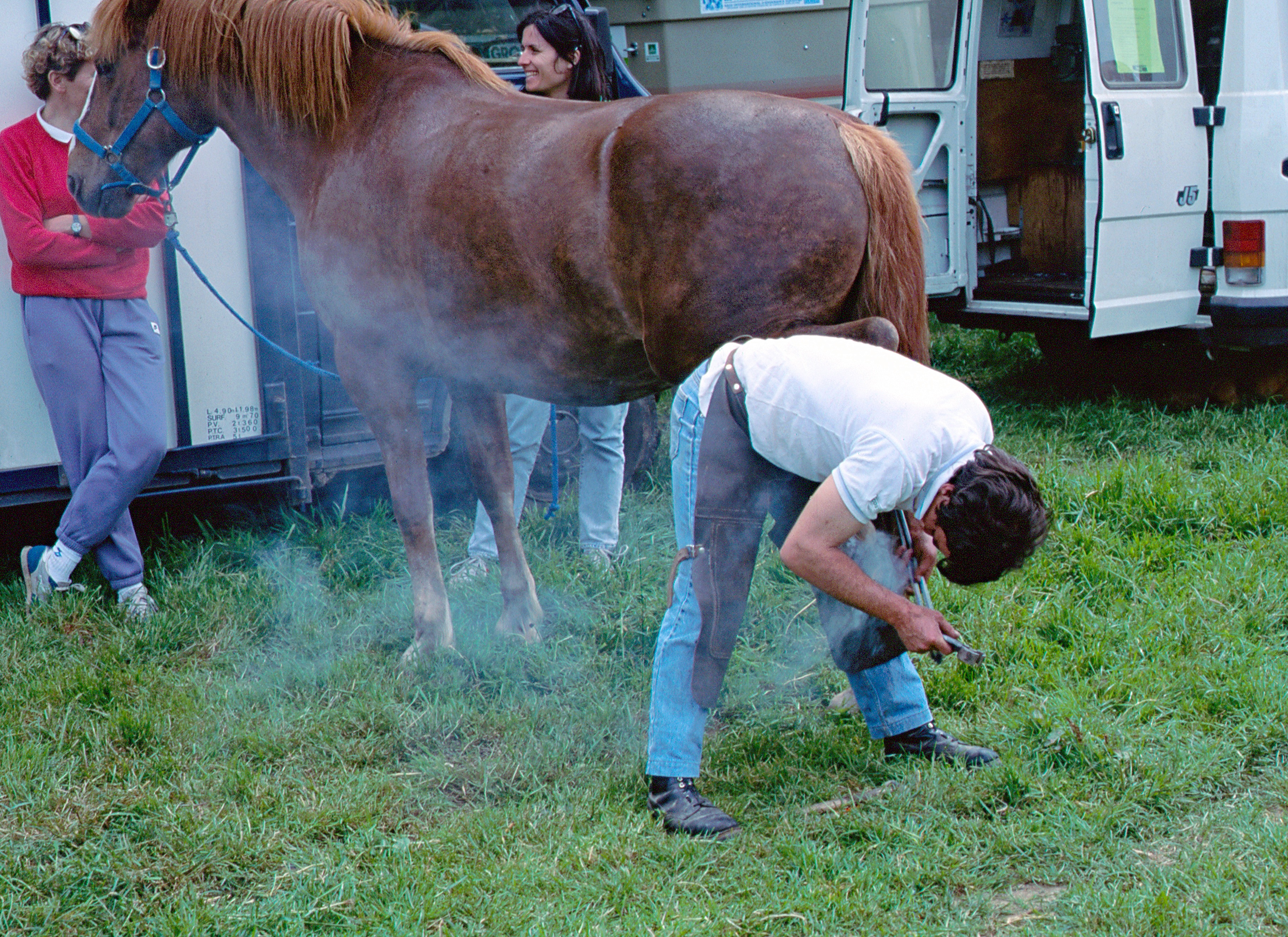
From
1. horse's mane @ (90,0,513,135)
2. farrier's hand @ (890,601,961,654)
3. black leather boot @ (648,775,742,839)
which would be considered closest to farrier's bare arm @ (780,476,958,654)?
farrier's hand @ (890,601,961,654)

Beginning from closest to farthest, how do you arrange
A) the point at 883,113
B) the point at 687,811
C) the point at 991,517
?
1. the point at 991,517
2. the point at 687,811
3. the point at 883,113

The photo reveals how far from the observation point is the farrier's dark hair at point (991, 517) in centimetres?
228

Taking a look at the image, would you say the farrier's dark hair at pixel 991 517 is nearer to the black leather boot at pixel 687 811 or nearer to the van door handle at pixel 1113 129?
the black leather boot at pixel 687 811

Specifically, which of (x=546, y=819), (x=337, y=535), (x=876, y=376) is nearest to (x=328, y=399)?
(x=337, y=535)

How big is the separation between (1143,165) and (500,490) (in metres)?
3.63

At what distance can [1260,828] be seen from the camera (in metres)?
2.64

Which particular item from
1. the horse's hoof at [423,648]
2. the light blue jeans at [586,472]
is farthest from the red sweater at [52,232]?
the horse's hoof at [423,648]

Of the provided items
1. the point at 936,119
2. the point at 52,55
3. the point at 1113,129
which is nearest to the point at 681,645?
the point at 52,55

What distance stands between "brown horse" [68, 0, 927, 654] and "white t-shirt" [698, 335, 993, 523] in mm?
433

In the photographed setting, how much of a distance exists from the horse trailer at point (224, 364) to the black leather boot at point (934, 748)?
211 cm

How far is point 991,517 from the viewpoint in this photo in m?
2.28

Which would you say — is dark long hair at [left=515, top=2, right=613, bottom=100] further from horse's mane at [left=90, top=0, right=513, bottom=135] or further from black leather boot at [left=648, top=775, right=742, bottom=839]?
black leather boot at [left=648, top=775, right=742, bottom=839]

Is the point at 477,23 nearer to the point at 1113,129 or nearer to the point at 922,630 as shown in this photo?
the point at 1113,129

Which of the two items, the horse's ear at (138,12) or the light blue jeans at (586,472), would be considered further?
the light blue jeans at (586,472)
